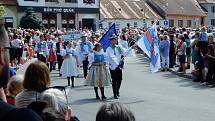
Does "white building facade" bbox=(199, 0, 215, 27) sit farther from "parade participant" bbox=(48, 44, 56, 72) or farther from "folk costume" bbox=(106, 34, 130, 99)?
"folk costume" bbox=(106, 34, 130, 99)

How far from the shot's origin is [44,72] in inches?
214

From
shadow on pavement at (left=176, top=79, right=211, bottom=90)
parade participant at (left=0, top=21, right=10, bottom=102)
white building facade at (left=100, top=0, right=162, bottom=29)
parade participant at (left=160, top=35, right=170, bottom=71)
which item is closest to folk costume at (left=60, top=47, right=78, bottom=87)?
shadow on pavement at (left=176, top=79, right=211, bottom=90)

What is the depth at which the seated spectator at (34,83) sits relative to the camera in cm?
536

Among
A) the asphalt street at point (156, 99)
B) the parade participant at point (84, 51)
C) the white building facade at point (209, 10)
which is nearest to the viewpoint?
the asphalt street at point (156, 99)

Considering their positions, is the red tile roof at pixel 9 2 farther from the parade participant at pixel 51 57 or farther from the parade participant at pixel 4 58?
the parade participant at pixel 4 58

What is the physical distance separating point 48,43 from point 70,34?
291 centimetres

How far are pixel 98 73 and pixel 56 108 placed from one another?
9970mm

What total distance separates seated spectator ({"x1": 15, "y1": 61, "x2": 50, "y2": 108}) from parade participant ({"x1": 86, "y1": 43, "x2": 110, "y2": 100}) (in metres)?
8.60

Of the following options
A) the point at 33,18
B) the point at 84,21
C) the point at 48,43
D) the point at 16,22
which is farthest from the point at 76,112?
the point at 84,21

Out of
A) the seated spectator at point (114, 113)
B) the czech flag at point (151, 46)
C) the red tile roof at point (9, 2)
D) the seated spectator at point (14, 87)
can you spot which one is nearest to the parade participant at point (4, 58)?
the seated spectator at point (114, 113)

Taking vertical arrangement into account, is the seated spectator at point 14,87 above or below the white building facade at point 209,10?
below

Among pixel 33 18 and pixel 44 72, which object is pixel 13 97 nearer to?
pixel 44 72

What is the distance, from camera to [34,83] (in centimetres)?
541

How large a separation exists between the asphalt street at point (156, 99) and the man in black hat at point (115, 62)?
422mm
